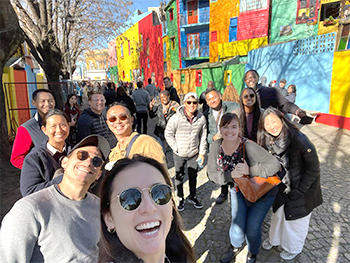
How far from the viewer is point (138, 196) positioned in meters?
1.02

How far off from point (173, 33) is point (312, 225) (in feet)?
82.1

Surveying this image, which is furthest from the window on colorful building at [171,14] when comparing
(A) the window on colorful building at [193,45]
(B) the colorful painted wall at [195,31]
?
(A) the window on colorful building at [193,45]

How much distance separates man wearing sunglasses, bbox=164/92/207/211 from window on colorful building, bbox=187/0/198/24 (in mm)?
21285

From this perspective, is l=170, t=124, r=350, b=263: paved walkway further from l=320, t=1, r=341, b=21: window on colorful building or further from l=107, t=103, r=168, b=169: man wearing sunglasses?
l=320, t=1, r=341, b=21: window on colorful building

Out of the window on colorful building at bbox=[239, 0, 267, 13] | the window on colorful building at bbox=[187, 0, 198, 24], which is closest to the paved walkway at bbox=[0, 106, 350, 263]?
the window on colorful building at bbox=[239, 0, 267, 13]

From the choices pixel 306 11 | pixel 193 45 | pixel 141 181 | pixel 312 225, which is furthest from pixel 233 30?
pixel 141 181

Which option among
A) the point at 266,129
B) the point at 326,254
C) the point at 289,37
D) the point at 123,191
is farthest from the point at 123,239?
the point at 289,37

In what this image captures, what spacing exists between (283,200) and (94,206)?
2.11m

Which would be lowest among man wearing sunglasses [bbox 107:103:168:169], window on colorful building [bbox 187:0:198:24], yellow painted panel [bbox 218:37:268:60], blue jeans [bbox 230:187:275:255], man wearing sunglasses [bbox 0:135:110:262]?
blue jeans [bbox 230:187:275:255]

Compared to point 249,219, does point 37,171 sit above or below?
above

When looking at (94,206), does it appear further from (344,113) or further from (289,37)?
(289,37)

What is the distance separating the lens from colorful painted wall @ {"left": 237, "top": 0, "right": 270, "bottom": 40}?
55.4 ft

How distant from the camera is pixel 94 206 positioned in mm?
1637

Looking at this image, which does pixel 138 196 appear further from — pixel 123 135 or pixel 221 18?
pixel 221 18
